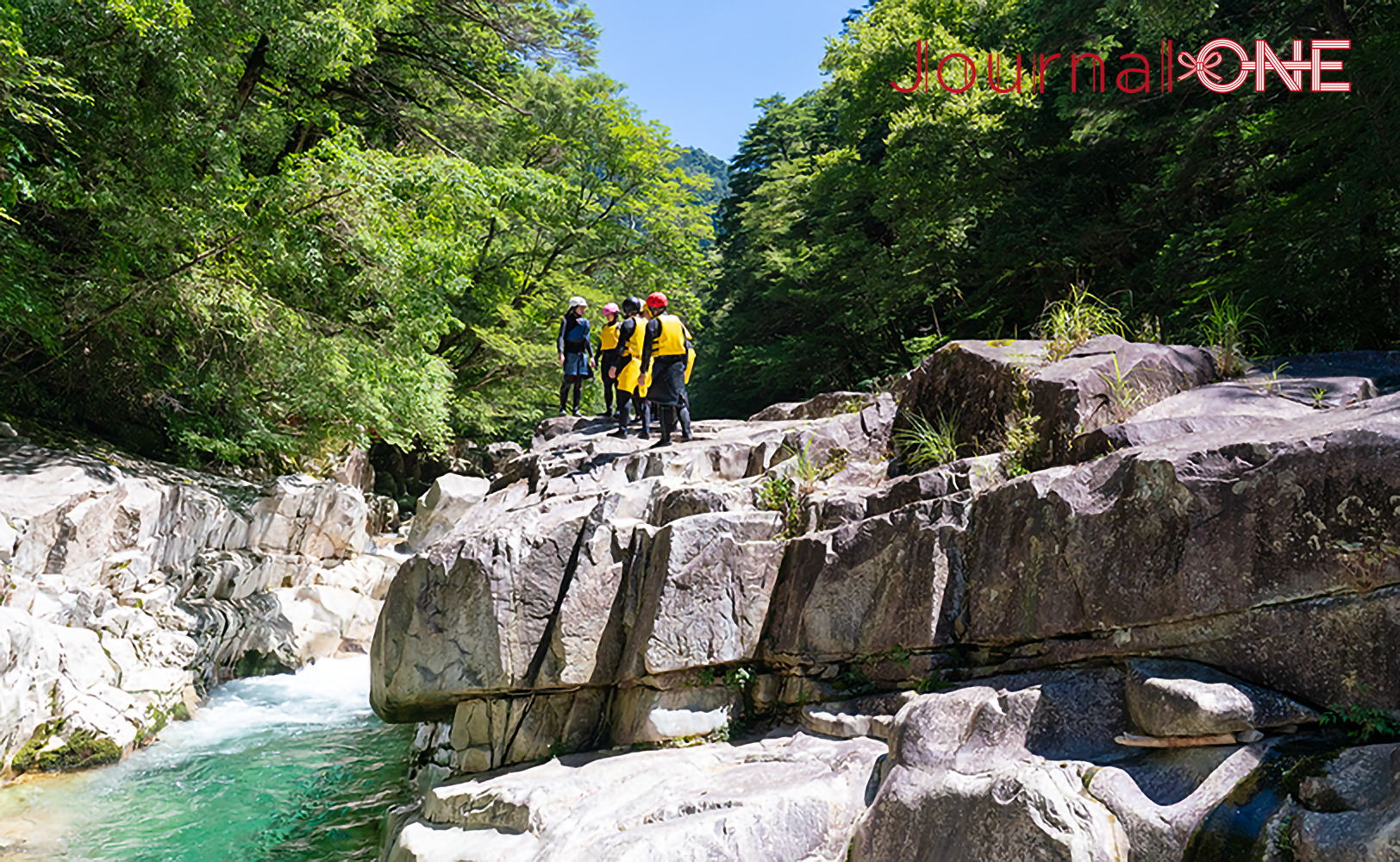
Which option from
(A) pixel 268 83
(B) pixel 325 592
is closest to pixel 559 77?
(A) pixel 268 83

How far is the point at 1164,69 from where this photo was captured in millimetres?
13023

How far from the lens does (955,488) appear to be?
5980mm

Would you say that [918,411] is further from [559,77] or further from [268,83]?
[559,77]

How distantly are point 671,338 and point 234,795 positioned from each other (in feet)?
20.4

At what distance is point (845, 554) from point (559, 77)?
18320mm

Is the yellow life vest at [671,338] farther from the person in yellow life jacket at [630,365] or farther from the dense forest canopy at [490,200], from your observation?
the dense forest canopy at [490,200]

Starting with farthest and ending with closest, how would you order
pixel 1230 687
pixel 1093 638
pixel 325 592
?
pixel 325 592
pixel 1093 638
pixel 1230 687

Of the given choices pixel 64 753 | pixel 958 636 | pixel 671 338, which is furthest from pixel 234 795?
pixel 958 636

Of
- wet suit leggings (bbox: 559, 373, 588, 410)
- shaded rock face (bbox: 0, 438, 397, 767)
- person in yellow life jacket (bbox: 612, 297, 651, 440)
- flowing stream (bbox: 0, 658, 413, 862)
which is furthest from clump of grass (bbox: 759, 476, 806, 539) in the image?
shaded rock face (bbox: 0, 438, 397, 767)

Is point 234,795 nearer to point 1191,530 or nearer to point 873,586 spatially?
point 873,586

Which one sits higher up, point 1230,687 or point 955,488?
point 955,488

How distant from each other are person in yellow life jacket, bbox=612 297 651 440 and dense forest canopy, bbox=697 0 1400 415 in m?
4.36

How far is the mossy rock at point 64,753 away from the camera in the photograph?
7473 millimetres

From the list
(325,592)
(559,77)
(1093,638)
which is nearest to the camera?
(1093,638)
